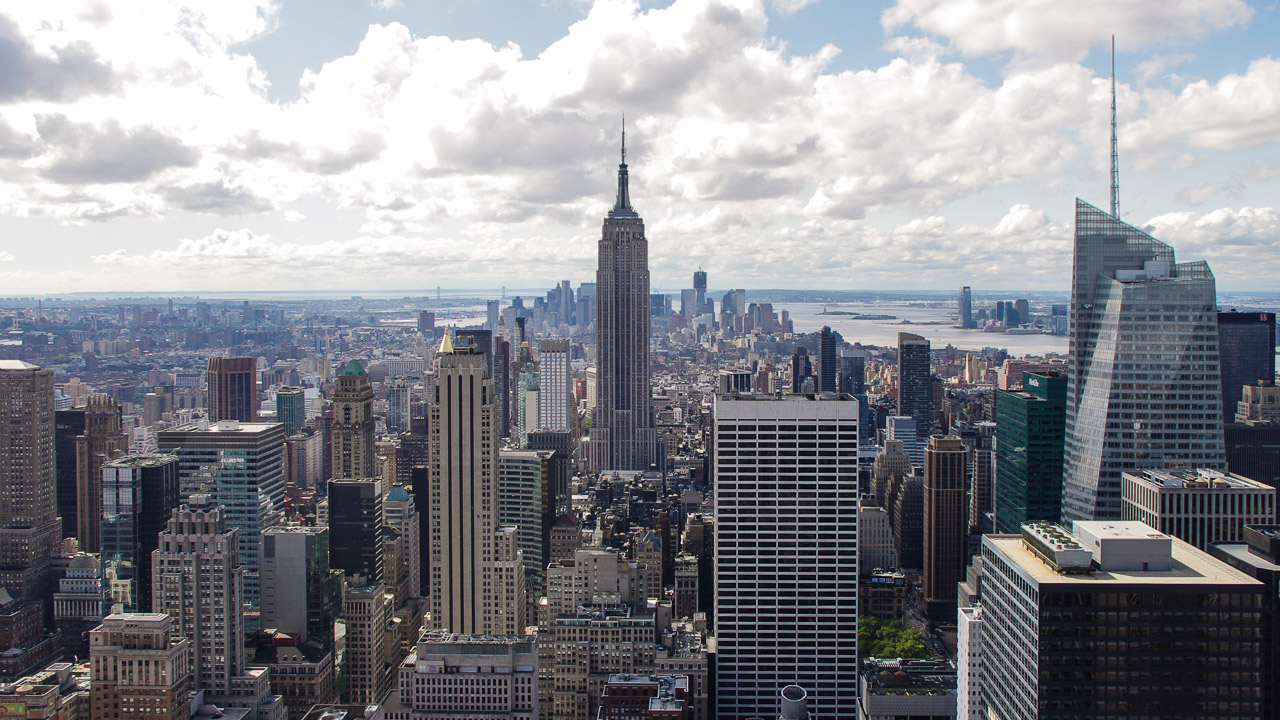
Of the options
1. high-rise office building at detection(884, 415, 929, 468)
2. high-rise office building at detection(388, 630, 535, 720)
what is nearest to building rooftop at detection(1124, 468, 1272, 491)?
high-rise office building at detection(388, 630, 535, 720)

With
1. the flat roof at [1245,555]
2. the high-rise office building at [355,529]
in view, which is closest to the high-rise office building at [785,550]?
the flat roof at [1245,555]

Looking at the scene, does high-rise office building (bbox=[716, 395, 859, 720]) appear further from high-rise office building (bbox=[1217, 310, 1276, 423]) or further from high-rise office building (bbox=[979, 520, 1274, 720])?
high-rise office building (bbox=[1217, 310, 1276, 423])

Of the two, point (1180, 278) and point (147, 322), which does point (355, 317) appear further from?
point (1180, 278)

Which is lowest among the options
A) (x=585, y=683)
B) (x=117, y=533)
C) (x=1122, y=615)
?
(x=585, y=683)

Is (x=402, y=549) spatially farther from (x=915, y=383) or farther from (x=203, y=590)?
(x=915, y=383)

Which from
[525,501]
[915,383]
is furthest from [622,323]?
[525,501]

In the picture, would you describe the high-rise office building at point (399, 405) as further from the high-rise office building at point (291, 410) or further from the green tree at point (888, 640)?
the green tree at point (888, 640)

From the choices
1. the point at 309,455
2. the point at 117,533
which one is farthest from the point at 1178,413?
the point at 309,455
